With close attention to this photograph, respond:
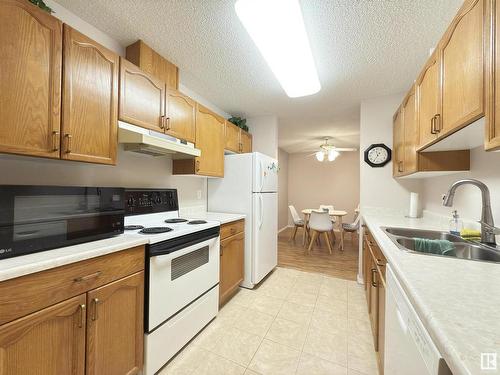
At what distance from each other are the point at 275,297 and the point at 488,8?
8.13ft

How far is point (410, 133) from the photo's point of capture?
181cm

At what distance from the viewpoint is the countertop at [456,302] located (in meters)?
0.41

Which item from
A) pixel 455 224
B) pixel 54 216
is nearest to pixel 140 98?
pixel 54 216

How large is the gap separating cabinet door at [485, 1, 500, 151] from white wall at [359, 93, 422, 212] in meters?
2.01

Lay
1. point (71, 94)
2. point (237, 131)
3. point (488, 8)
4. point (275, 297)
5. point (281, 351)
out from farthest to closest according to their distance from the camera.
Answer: point (237, 131) → point (275, 297) → point (281, 351) → point (71, 94) → point (488, 8)

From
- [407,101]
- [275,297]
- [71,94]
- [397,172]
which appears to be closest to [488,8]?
[407,101]

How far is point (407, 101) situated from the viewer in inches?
75.8

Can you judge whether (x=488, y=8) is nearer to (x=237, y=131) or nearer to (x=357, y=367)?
(x=357, y=367)

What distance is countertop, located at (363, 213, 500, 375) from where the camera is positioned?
0.41 meters

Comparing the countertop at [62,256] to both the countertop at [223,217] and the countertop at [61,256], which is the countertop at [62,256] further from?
the countertop at [223,217]

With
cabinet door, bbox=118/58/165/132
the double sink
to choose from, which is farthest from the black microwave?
the double sink

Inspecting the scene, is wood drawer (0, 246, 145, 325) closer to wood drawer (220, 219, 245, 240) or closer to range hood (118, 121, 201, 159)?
range hood (118, 121, 201, 159)

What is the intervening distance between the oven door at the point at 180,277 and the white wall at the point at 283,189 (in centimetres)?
413

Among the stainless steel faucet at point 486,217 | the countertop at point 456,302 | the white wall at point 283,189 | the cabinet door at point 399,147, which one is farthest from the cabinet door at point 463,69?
the white wall at point 283,189
